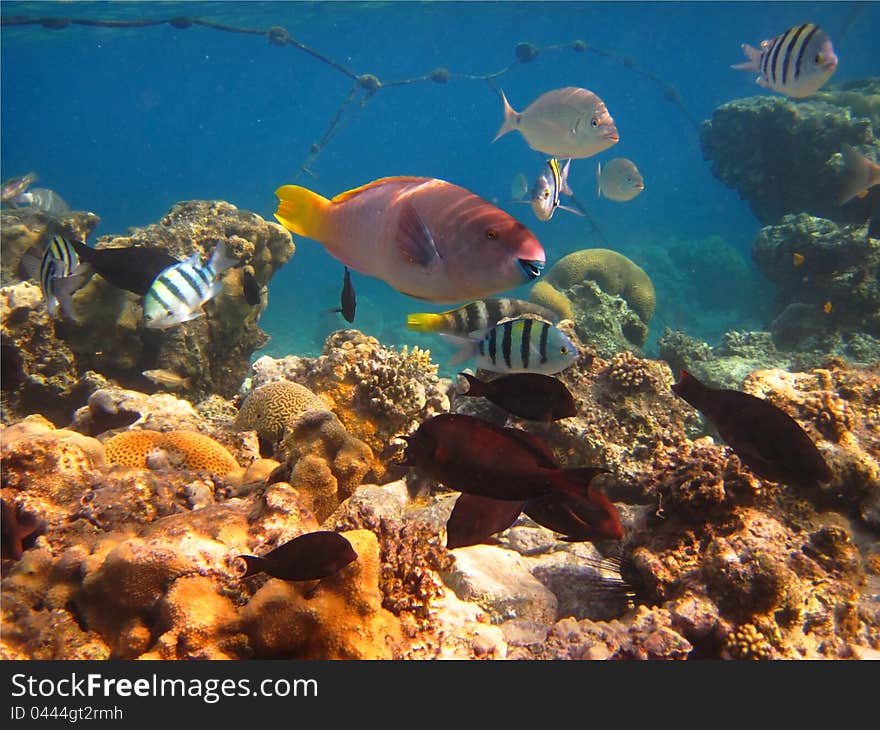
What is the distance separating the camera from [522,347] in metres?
2.84

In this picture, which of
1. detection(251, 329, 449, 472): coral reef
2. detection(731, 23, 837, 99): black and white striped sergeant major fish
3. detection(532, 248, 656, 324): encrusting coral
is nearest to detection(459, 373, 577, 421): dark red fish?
detection(251, 329, 449, 472): coral reef

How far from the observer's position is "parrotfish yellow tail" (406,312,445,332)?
2.68 m

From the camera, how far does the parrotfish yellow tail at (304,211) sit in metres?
1.54

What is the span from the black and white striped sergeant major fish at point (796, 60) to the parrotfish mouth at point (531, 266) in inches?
211

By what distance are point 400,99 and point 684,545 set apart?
154724 mm

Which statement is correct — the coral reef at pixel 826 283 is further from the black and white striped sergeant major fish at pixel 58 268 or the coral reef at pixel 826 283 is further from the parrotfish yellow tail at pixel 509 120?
the black and white striped sergeant major fish at pixel 58 268

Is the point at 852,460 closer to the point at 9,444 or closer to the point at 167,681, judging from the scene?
the point at 167,681

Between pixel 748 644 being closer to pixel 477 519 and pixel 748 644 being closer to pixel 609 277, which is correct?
pixel 477 519

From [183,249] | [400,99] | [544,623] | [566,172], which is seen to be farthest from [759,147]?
[400,99]

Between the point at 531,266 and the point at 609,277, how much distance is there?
1292 centimetres

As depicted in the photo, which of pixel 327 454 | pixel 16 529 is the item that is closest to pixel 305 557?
pixel 16 529

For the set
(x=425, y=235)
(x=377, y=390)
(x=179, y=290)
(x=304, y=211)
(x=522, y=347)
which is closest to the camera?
(x=425, y=235)

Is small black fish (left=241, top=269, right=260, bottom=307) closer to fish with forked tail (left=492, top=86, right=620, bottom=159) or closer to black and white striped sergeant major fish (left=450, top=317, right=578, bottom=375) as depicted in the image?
fish with forked tail (left=492, top=86, right=620, bottom=159)

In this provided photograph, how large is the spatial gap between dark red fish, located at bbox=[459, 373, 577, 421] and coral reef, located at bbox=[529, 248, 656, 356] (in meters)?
7.12
